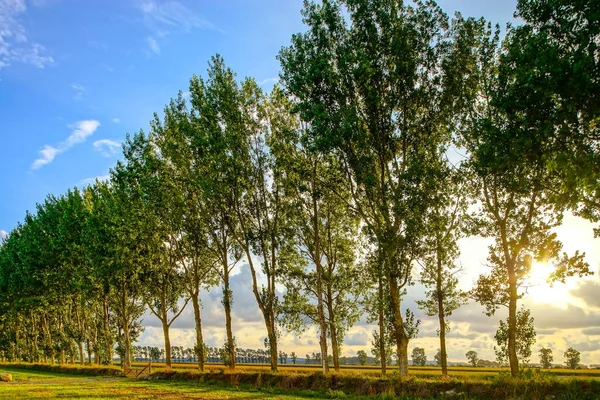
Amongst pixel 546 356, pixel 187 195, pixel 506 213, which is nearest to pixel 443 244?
pixel 506 213

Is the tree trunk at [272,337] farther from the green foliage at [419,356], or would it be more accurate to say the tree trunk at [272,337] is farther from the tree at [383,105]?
the green foliage at [419,356]

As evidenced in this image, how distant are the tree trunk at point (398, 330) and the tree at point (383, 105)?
65 mm

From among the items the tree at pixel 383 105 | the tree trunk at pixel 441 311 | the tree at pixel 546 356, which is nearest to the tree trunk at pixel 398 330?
the tree at pixel 383 105

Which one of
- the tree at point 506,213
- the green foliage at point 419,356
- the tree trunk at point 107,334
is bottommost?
the green foliage at point 419,356

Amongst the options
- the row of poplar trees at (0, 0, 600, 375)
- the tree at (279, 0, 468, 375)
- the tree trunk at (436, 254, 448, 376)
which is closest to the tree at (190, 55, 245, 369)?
the row of poplar trees at (0, 0, 600, 375)

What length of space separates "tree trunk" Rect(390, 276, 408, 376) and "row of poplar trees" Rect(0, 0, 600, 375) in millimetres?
109

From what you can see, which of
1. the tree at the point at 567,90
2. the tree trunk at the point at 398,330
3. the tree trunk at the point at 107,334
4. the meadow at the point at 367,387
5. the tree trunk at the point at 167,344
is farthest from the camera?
the tree trunk at the point at 107,334

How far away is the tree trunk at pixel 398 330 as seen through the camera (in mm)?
32594

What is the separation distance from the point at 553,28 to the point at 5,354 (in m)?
121

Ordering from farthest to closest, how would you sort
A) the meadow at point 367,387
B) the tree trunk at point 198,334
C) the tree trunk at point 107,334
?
1. the tree trunk at point 107,334
2. the tree trunk at point 198,334
3. the meadow at point 367,387

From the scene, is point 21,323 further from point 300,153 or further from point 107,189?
point 300,153

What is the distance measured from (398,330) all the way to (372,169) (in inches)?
448

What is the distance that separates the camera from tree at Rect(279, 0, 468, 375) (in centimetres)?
3297

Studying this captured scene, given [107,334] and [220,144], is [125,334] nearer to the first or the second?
[107,334]
